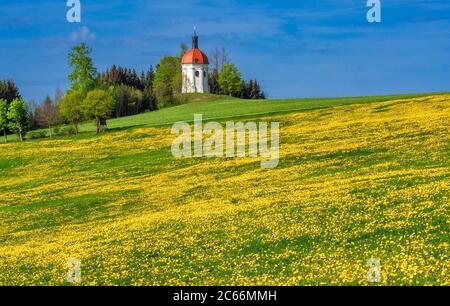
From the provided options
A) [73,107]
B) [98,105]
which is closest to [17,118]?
[73,107]

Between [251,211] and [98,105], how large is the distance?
69.7 m

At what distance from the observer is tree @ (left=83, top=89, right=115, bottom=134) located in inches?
4013

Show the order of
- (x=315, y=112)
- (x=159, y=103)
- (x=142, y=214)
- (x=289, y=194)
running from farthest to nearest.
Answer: (x=159, y=103), (x=315, y=112), (x=142, y=214), (x=289, y=194)

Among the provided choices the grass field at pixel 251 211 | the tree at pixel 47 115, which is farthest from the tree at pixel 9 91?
the grass field at pixel 251 211

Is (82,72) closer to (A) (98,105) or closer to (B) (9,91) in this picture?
(A) (98,105)

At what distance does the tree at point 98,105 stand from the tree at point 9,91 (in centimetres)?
8473

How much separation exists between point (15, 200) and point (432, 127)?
3781cm

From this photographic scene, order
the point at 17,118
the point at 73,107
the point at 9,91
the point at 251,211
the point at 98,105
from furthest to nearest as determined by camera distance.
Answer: the point at 9,91
the point at 17,118
the point at 73,107
the point at 98,105
the point at 251,211

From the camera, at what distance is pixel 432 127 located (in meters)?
60.0

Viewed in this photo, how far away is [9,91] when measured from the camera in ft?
600

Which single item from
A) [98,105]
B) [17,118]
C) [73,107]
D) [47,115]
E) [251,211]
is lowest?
[251,211]

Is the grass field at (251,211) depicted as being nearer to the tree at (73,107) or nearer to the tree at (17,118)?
the tree at (73,107)
